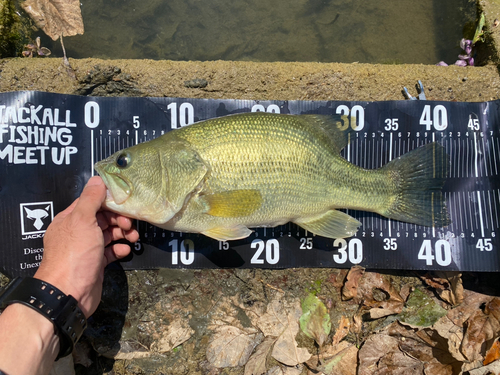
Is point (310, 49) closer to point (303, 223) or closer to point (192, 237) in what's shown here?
point (303, 223)

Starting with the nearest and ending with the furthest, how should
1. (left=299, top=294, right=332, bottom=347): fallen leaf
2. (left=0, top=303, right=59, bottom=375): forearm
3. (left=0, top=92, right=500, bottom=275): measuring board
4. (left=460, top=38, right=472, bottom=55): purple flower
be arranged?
(left=0, top=303, right=59, bottom=375): forearm
(left=0, top=92, right=500, bottom=275): measuring board
(left=299, top=294, right=332, bottom=347): fallen leaf
(left=460, top=38, right=472, bottom=55): purple flower

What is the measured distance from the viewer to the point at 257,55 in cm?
369

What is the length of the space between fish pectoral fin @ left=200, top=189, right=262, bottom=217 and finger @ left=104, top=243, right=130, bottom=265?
897 millimetres

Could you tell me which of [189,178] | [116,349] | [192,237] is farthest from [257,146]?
[116,349]

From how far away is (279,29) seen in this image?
12.2 ft

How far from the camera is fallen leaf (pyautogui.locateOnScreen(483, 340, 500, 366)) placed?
106 inches

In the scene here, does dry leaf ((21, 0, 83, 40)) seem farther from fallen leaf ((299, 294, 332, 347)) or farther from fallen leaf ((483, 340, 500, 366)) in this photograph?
fallen leaf ((483, 340, 500, 366))

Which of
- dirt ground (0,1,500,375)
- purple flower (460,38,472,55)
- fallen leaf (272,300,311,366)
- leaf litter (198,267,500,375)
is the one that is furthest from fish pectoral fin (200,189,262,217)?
purple flower (460,38,472,55)

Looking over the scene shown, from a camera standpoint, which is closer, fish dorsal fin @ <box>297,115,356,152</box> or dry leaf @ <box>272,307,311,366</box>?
fish dorsal fin @ <box>297,115,356,152</box>

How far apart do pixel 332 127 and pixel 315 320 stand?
1.68 metres

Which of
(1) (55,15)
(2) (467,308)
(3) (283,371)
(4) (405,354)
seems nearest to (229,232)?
(3) (283,371)

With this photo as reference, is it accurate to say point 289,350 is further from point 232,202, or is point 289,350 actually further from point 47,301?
point 47,301

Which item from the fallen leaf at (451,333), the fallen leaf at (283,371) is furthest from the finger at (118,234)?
the fallen leaf at (451,333)

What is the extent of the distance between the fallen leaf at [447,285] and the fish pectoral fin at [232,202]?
6.03ft
